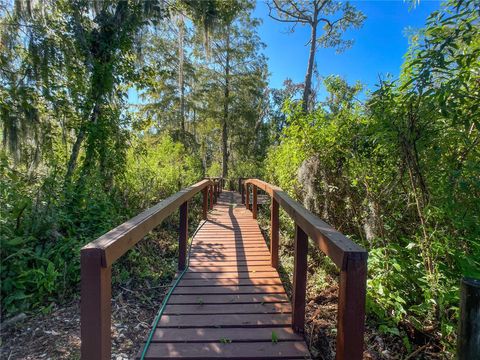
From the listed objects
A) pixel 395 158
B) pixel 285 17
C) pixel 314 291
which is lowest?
pixel 314 291

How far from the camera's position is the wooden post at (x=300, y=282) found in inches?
90.5

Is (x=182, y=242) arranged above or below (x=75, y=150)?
below

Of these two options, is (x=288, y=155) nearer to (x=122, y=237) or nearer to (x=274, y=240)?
(x=274, y=240)

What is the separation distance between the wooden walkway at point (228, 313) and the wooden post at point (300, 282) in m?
0.10

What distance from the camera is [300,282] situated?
2.31 metres

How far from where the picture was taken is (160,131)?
685 inches

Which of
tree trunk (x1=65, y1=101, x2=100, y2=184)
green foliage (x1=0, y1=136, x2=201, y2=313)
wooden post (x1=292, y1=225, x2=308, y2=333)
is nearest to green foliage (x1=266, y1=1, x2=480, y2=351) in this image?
wooden post (x1=292, y1=225, x2=308, y2=333)

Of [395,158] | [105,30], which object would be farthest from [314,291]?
[105,30]

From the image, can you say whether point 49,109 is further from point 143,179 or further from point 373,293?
point 373,293

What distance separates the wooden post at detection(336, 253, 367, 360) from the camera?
1.28m

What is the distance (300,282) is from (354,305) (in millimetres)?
1050

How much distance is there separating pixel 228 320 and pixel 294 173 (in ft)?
10.3

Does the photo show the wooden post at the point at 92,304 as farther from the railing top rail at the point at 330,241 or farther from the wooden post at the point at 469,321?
the wooden post at the point at 469,321

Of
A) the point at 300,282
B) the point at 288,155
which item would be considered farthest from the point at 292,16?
the point at 300,282
